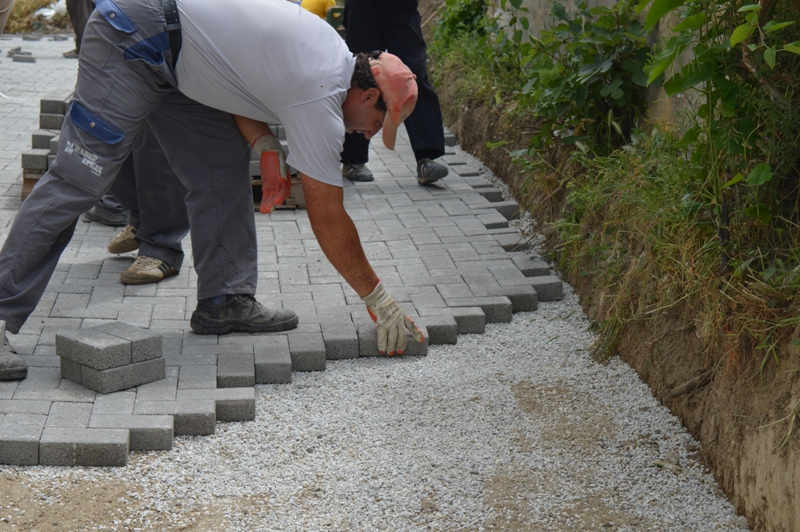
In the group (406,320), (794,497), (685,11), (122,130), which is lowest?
(406,320)

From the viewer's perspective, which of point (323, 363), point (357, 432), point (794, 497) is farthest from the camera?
point (323, 363)

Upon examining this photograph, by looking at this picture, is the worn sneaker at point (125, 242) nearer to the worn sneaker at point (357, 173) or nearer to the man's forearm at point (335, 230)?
the man's forearm at point (335, 230)

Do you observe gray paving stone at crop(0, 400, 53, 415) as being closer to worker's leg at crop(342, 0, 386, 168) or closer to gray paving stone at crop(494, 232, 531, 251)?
gray paving stone at crop(494, 232, 531, 251)

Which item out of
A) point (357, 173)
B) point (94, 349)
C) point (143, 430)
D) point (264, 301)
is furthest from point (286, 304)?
point (357, 173)

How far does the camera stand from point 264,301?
411cm

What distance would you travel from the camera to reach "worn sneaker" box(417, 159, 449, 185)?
609 centimetres

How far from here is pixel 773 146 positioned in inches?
104

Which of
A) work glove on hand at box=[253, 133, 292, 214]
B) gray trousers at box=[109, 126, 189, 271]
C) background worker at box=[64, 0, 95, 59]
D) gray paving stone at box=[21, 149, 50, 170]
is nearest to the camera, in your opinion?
work glove on hand at box=[253, 133, 292, 214]

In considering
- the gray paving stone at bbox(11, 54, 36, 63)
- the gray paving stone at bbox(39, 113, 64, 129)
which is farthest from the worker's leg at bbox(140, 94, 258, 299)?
the gray paving stone at bbox(11, 54, 36, 63)

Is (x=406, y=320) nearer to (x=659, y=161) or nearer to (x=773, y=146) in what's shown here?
(x=659, y=161)

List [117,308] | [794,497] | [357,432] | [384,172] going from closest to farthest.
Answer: [794,497]
[357,432]
[117,308]
[384,172]

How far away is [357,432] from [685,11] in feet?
6.44

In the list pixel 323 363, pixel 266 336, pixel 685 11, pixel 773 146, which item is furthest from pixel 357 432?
pixel 685 11

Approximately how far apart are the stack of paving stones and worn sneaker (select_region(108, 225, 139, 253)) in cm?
15
